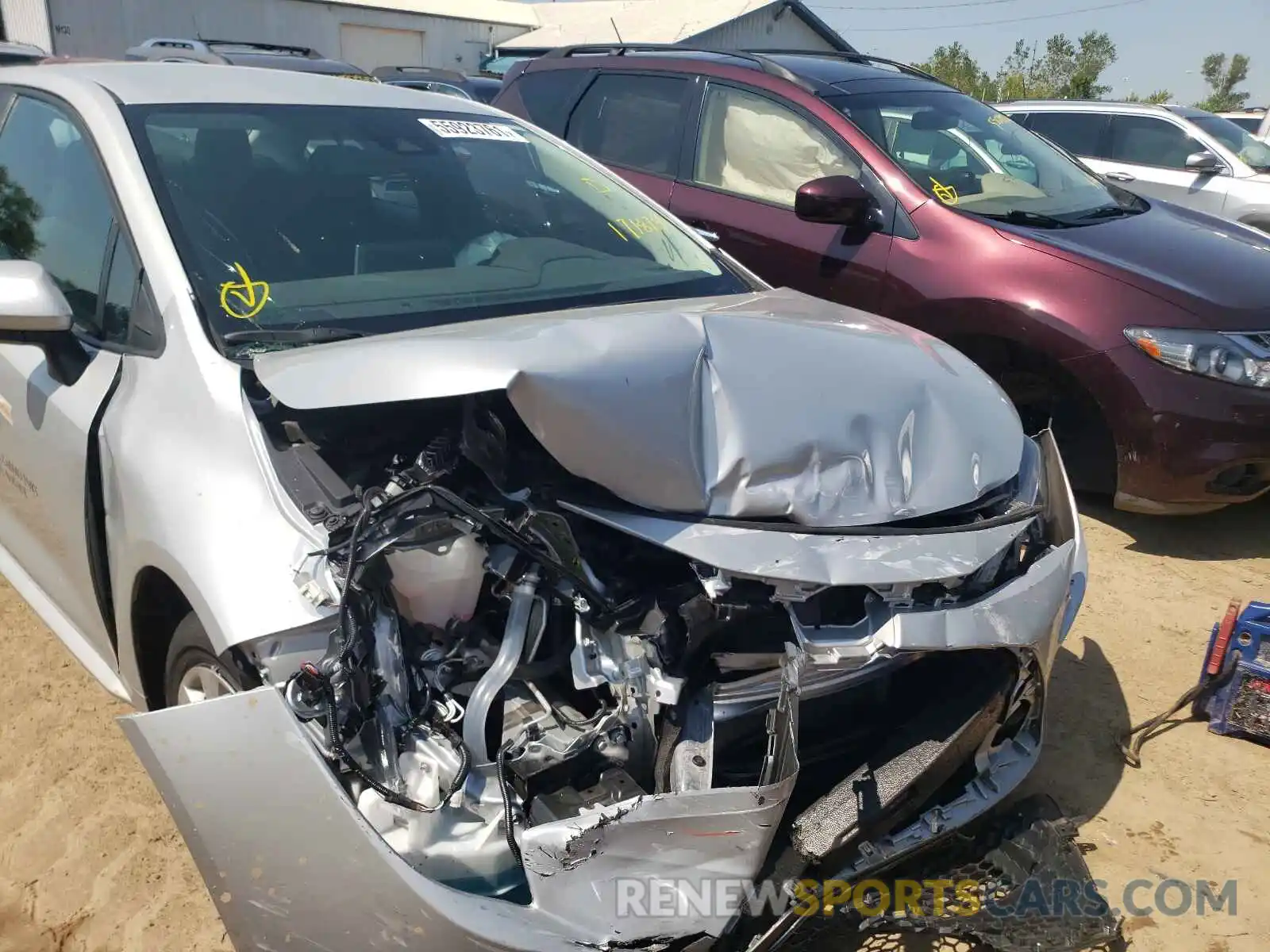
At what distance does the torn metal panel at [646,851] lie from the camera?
147 centimetres

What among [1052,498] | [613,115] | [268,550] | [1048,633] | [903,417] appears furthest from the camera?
[613,115]

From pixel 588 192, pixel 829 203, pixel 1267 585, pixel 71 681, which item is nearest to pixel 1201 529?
pixel 1267 585

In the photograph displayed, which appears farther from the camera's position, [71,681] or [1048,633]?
[71,681]

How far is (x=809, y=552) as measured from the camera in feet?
5.64

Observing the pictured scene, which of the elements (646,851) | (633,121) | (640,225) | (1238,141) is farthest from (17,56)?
(1238,141)

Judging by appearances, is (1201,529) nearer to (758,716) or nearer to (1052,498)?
(1052,498)

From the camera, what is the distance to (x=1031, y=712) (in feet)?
6.91

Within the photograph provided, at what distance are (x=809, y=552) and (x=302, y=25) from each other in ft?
90.6

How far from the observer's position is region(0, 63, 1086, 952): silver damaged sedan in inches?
58.8

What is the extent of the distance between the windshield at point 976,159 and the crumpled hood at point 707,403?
2465mm

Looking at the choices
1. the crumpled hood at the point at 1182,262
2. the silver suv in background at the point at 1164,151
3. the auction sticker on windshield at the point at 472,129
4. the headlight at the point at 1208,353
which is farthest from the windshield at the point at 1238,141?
the auction sticker on windshield at the point at 472,129

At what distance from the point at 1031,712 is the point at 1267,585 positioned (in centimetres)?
225

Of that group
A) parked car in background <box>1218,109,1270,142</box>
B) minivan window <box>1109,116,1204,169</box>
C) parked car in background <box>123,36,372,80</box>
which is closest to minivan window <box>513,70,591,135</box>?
parked car in background <box>123,36,372,80</box>

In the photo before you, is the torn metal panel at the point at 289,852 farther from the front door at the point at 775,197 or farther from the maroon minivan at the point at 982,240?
the front door at the point at 775,197
